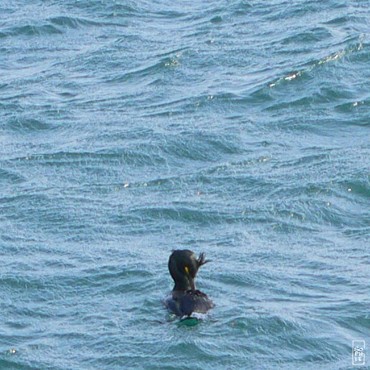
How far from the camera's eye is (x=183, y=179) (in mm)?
17484

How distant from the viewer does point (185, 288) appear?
14.1 meters

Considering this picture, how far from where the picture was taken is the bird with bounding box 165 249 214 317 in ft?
45.5

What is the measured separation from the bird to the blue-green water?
0.42 feet

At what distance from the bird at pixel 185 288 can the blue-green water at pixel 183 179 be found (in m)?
0.13

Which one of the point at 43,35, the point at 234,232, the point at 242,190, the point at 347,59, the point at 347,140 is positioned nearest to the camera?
the point at 234,232

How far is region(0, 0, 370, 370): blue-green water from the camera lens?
13672mm

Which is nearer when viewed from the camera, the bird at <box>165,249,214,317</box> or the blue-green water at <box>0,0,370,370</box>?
A: the blue-green water at <box>0,0,370,370</box>

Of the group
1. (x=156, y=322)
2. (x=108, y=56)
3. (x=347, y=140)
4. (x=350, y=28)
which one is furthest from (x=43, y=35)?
(x=156, y=322)

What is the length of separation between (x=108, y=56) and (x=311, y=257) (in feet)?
25.5

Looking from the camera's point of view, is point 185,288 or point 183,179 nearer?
point 185,288

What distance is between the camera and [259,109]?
1969 centimetres

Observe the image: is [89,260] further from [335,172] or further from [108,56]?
[108,56]

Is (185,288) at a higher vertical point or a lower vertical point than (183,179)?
lower

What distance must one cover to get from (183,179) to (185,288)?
11.6 feet
